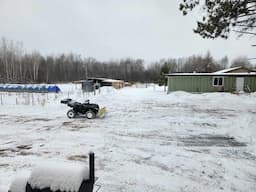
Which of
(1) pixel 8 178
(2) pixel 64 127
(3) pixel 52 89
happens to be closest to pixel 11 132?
(2) pixel 64 127

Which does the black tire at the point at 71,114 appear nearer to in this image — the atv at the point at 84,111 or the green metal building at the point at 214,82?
the atv at the point at 84,111

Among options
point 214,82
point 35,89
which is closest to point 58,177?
point 214,82

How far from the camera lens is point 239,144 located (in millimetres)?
5801

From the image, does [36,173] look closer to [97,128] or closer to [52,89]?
[97,128]

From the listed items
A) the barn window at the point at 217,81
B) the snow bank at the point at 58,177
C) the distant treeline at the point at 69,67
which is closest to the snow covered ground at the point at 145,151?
the snow bank at the point at 58,177

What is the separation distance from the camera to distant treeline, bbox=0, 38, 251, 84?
47.2 metres

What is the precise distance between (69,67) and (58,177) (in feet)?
228

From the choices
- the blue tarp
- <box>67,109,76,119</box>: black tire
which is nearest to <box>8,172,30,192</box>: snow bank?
<box>67,109,76,119</box>: black tire

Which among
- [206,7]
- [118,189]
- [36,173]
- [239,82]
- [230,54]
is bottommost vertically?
[118,189]

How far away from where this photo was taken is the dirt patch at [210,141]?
19.1 ft

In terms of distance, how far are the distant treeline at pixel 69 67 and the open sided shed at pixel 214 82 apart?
39.5ft

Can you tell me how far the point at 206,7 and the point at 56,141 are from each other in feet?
26.8

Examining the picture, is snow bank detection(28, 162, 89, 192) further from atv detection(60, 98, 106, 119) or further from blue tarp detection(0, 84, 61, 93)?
blue tarp detection(0, 84, 61, 93)

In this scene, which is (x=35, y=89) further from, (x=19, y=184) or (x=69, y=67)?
(x=69, y=67)
